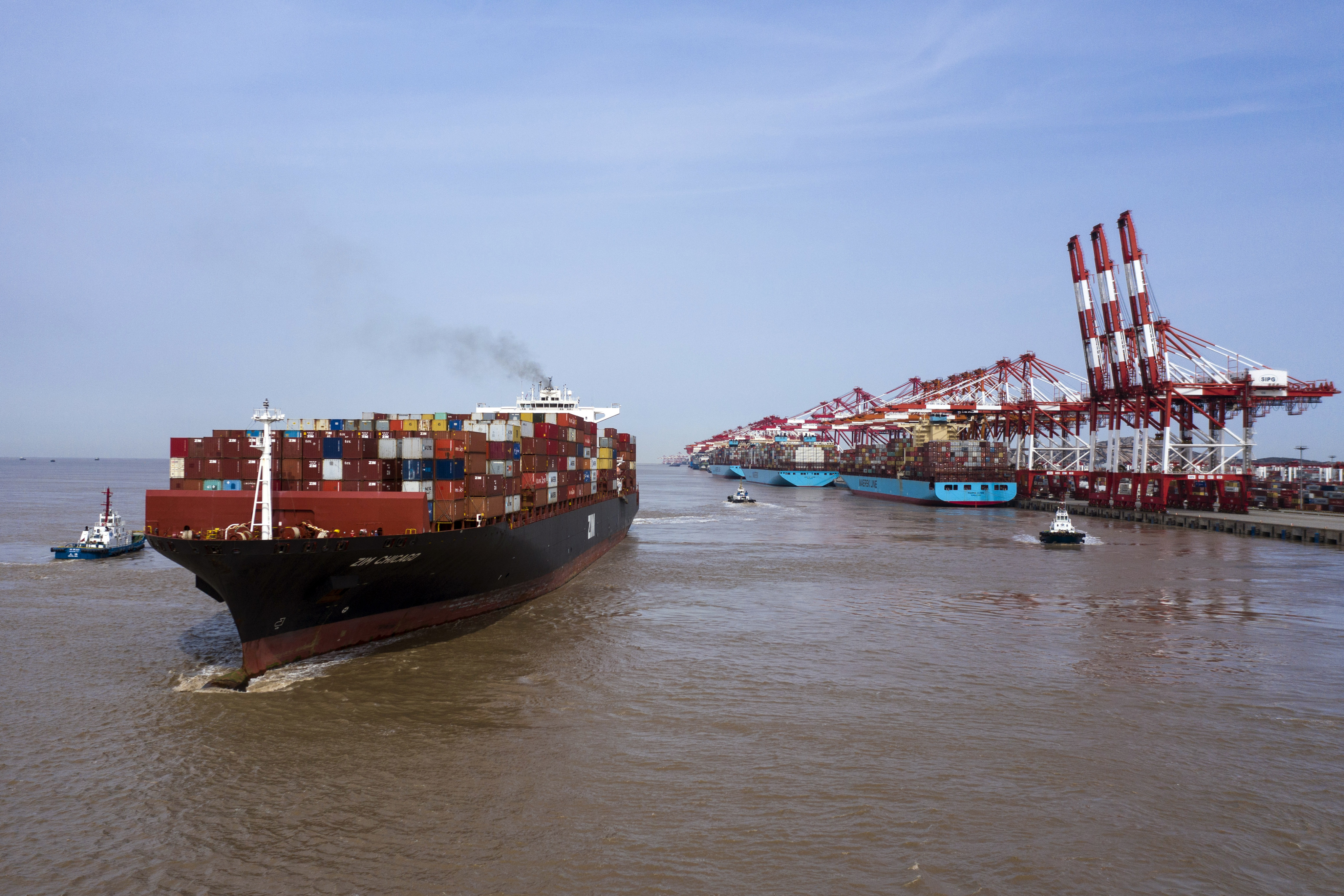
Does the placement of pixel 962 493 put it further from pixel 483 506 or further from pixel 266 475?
pixel 266 475

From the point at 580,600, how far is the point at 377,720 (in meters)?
14.2

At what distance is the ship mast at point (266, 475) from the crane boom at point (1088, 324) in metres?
74.7

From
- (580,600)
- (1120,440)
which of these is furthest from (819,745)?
(1120,440)

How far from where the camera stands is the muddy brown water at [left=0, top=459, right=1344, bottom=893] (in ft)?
34.7

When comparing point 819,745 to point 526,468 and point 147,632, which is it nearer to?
point 526,468

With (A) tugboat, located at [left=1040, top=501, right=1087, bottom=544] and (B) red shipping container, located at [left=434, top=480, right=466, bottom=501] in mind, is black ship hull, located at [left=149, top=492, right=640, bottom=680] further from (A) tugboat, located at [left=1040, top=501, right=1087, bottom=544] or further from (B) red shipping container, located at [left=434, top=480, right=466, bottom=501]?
(A) tugboat, located at [left=1040, top=501, right=1087, bottom=544]

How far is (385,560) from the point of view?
64.7 feet

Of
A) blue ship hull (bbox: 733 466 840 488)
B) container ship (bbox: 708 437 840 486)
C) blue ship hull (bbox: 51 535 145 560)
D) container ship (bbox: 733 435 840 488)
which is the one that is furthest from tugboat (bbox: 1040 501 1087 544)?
blue ship hull (bbox: 733 466 840 488)

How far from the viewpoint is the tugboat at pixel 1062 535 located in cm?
4784

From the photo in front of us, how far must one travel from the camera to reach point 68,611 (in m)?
26.6

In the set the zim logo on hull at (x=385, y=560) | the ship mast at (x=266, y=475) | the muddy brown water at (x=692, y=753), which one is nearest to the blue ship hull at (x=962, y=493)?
the muddy brown water at (x=692, y=753)

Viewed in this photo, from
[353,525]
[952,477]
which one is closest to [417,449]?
[353,525]

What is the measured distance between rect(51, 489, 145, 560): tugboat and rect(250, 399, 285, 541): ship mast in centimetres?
2526

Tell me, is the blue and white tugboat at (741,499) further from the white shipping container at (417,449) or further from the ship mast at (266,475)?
A: the ship mast at (266,475)
